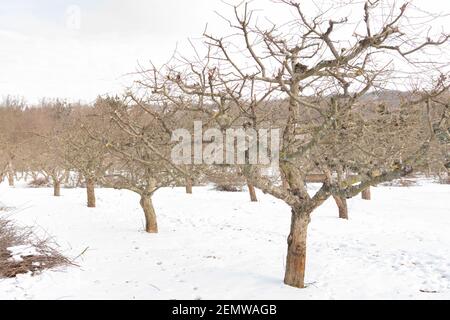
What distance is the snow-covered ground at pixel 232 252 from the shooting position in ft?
19.1

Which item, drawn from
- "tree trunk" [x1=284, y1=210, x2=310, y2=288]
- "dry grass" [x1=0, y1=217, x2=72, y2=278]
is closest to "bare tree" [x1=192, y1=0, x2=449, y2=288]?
"tree trunk" [x1=284, y1=210, x2=310, y2=288]

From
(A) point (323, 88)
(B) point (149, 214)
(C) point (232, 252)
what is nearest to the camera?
(A) point (323, 88)

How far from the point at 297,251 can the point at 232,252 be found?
306 cm

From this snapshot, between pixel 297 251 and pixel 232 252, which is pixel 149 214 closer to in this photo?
pixel 232 252

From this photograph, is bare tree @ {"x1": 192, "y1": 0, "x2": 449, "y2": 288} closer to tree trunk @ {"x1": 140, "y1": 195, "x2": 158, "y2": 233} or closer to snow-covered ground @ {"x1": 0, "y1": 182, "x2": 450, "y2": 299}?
snow-covered ground @ {"x1": 0, "y1": 182, "x2": 450, "y2": 299}

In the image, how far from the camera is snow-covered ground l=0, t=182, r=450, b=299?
19.1 feet

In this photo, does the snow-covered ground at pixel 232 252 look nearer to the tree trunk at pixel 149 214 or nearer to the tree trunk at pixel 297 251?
the tree trunk at pixel 297 251

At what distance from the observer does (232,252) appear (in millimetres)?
8773

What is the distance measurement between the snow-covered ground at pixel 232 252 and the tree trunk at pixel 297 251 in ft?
0.54

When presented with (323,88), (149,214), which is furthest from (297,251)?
(149,214)

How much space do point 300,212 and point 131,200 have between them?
13821 millimetres

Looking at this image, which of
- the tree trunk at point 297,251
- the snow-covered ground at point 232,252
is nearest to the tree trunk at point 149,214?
the snow-covered ground at point 232,252

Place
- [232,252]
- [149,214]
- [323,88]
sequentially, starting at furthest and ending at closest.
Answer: [149,214]
[232,252]
[323,88]

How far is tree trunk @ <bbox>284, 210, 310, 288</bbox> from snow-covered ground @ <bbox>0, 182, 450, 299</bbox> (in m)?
0.16
